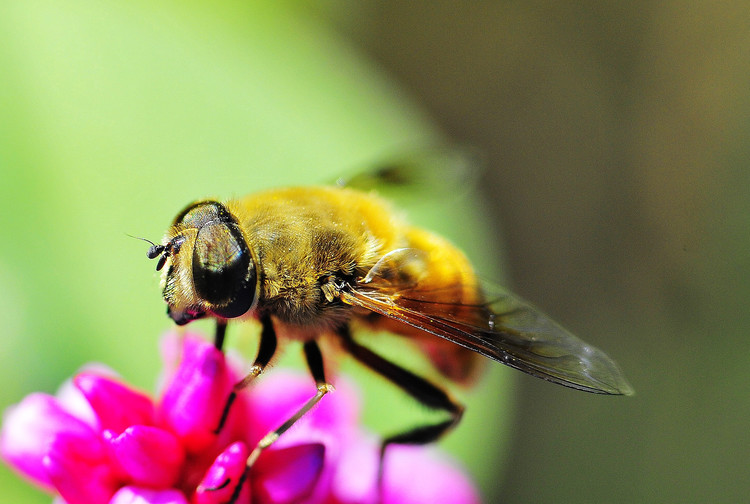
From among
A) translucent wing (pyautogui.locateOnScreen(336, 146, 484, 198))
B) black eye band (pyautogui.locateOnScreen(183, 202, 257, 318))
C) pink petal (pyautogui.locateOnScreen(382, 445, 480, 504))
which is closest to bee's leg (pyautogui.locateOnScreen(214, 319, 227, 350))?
black eye band (pyautogui.locateOnScreen(183, 202, 257, 318))

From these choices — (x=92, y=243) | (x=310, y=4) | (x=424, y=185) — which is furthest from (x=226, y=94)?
(x=310, y=4)

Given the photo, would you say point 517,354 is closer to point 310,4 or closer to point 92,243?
point 92,243

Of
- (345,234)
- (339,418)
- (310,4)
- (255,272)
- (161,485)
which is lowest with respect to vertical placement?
(161,485)

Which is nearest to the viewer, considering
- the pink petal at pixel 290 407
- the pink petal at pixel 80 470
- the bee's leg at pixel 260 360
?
the pink petal at pixel 80 470

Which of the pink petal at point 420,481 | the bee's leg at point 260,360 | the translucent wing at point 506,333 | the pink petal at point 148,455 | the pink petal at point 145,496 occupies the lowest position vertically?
the pink petal at point 145,496

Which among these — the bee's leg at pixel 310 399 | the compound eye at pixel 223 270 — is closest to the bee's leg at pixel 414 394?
the bee's leg at pixel 310 399

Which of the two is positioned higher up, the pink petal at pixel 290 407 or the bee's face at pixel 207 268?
the bee's face at pixel 207 268

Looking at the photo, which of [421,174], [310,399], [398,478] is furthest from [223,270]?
[421,174]

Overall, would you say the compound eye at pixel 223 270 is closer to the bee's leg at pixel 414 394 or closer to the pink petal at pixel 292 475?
the pink petal at pixel 292 475
